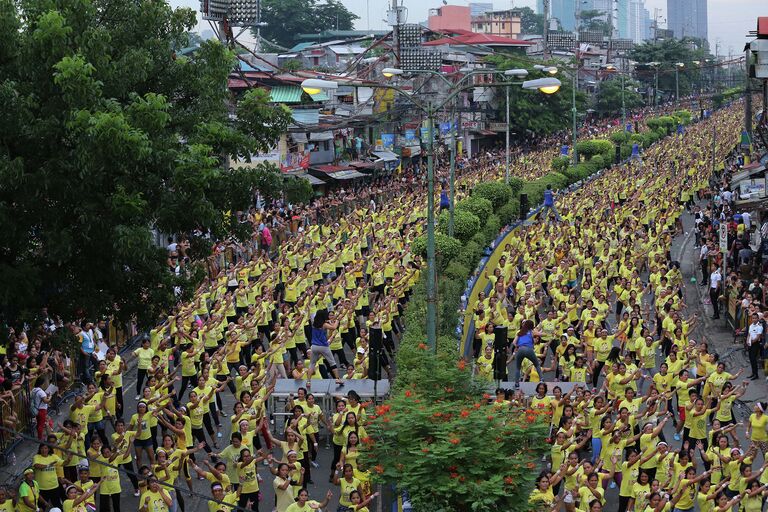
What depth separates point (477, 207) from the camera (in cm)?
3331

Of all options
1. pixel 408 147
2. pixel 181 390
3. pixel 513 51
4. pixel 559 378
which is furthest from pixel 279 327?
pixel 513 51

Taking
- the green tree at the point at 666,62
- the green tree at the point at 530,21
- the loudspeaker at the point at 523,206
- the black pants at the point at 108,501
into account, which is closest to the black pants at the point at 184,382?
the black pants at the point at 108,501

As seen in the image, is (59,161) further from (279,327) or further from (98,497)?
(279,327)

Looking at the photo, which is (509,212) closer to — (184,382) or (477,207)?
(477,207)

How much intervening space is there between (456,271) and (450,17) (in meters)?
86.4

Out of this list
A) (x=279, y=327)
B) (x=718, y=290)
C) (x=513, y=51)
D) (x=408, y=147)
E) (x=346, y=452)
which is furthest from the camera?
(x=513, y=51)

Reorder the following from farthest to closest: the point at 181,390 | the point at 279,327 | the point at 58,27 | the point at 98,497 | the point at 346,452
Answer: the point at 279,327 < the point at 181,390 < the point at 98,497 < the point at 346,452 < the point at 58,27

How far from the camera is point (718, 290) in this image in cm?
2728

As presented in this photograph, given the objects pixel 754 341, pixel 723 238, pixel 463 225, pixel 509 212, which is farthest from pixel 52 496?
pixel 509 212

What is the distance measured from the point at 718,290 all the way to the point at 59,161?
17090 mm

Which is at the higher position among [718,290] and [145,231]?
[145,231]

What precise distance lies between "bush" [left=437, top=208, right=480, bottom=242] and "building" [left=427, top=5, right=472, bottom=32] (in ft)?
255

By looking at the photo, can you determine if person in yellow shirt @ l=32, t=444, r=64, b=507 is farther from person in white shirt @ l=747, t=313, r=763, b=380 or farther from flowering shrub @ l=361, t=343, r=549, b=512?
person in white shirt @ l=747, t=313, r=763, b=380

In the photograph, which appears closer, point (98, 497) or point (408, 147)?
point (98, 497)
